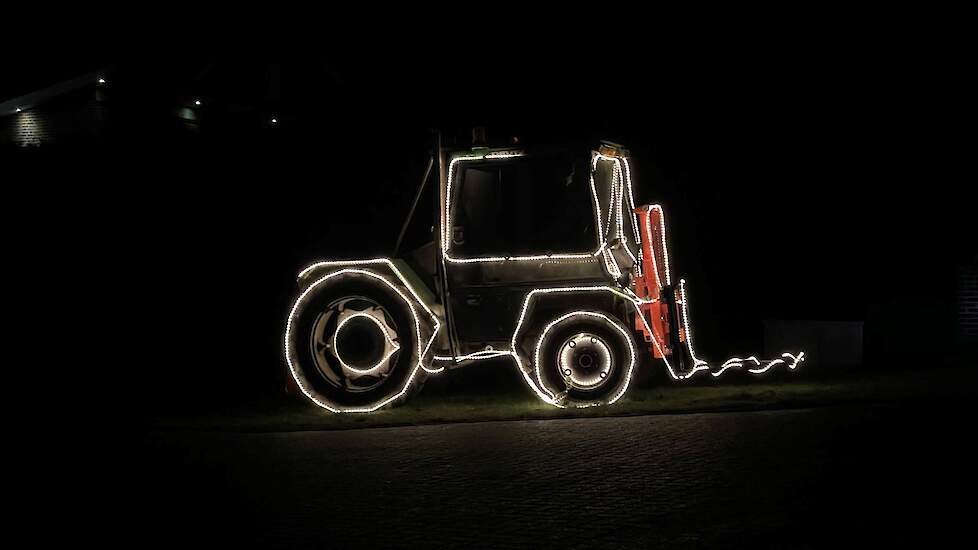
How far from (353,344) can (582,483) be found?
17.1 ft

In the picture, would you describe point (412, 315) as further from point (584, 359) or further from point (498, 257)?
point (584, 359)

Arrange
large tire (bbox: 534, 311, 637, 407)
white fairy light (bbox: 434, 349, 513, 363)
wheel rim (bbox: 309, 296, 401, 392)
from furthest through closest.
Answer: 1. wheel rim (bbox: 309, 296, 401, 392)
2. white fairy light (bbox: 434, 349, 513, 363)
3. large tire (bbox: 534, 311, 637, 407)

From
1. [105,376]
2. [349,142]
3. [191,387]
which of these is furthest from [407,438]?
[349,142]

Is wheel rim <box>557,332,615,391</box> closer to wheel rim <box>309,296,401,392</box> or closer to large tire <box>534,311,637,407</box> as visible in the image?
large tire <box>534,311,637,407</box>

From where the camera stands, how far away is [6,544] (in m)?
6.77

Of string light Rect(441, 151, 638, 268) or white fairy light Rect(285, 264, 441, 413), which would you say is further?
white fairy light Rect(285, 264, 441, 413)

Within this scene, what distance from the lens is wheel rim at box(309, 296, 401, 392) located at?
1251cm

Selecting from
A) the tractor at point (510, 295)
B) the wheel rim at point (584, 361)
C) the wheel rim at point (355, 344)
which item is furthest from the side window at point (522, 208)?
the wheel rim at point (355, 344)

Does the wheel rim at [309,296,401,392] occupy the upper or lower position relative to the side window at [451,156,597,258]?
lower

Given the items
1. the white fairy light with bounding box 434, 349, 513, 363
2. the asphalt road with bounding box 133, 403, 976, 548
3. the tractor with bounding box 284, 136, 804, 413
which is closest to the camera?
the asphalt road with bounding box 133, 403, 976, 548

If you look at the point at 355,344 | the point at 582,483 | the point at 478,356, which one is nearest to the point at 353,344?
the point at 355,344

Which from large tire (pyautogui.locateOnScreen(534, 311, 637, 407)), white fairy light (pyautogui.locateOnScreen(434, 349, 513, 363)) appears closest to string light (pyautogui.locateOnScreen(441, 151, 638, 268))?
large tire (pyautogui.locateOnScreen(534, 311, 637, 407))

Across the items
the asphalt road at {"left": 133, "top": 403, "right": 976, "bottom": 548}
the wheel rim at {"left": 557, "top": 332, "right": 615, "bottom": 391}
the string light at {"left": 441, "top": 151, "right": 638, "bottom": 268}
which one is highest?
the string light at {"left": 441, "top": 151, "right": 638, "bottom": 268}

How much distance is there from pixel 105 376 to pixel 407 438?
24.6 feet
